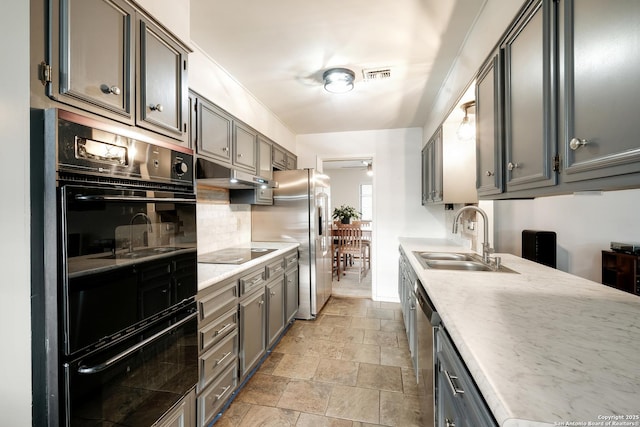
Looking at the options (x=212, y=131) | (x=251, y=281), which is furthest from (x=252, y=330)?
(x=212, y=131)

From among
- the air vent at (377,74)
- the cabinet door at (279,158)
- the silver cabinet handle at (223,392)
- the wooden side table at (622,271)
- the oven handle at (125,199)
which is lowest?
the silver cabinet handle at (223,392)

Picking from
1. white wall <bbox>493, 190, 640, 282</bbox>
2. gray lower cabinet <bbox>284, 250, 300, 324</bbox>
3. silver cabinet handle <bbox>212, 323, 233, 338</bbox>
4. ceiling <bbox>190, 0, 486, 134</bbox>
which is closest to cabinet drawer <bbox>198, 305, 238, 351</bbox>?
silver cabinet handle <bbox>212, 323, 233, 338</bbox>

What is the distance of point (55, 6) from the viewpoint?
0.85 m

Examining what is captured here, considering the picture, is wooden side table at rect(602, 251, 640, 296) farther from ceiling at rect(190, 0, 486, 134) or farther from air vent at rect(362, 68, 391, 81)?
air vent at rect(362, 68, 391, 81)

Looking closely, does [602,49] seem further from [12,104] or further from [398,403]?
[398,403]

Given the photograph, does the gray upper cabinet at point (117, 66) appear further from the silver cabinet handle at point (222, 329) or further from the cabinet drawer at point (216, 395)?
the cabinet drawer at point (216, 395)

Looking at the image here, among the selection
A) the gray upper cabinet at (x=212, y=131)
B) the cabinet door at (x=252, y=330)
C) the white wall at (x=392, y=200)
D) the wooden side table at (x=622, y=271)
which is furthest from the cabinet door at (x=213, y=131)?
the wooden side table at (x=622, y=271)

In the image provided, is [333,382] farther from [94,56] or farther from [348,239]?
[348,239]

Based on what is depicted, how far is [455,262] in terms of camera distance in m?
2.17

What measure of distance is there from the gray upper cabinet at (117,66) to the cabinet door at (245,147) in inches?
43.7

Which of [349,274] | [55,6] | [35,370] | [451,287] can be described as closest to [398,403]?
[451,287]

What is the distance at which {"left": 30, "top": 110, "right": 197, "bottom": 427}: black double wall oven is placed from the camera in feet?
2.80

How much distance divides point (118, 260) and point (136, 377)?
496mm

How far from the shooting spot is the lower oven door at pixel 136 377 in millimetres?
902
